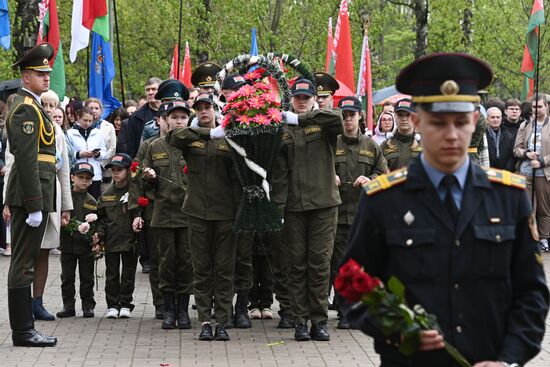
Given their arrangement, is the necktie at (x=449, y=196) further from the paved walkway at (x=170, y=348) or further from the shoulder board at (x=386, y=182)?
the paved walkway at (x=170, y=348)

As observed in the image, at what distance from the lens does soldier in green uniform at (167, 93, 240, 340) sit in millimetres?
10766

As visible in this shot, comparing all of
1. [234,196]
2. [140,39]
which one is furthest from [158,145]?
[140,39]

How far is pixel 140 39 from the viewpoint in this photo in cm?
4103

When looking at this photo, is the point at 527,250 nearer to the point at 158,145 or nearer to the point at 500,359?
the point at 500,359

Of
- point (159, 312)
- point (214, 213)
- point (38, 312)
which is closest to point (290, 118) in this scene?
point (214, 213)

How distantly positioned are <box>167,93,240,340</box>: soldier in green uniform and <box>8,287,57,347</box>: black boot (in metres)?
1.46

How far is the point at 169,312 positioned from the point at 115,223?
122cm

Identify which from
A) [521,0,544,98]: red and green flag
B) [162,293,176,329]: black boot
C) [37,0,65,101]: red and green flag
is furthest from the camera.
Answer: [37,0,65,101]: red and green flag

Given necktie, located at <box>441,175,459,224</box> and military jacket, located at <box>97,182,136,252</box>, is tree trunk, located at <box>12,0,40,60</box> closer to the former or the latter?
military jacket, located at <box>97,182,136,252</box>

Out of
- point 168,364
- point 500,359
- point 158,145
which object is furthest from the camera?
point 158,145

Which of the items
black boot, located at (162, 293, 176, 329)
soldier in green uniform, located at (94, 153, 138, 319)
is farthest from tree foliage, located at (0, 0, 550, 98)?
black boot, located at (162, 293, 176, 329)

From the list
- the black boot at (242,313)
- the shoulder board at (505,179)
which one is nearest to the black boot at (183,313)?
the black boot at (242,313)

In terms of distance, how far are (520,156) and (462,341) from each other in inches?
587

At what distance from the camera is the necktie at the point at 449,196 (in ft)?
15.0
